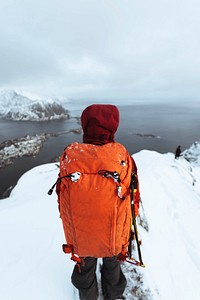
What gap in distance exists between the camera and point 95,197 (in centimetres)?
159

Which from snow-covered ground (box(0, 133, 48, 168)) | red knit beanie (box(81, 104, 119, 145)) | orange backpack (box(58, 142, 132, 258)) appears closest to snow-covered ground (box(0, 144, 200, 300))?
orange backpack (box(58, 142, 132, 258))

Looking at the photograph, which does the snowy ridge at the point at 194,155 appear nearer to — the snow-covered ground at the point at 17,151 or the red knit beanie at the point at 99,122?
the red knit beanie at the point at 99,122

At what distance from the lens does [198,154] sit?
96.3ft

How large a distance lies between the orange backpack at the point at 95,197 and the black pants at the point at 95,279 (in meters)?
0.54

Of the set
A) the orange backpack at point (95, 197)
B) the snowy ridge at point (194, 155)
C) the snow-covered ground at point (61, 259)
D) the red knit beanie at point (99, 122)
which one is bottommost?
the snowy ridge at point (194, 155)

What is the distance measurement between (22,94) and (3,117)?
141 feet

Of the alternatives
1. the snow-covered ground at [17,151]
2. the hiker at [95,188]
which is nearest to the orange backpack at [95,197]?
the hiker at [95,188]

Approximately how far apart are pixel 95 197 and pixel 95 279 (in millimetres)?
1606

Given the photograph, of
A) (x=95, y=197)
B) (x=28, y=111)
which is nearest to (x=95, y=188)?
(x=95, y=197)

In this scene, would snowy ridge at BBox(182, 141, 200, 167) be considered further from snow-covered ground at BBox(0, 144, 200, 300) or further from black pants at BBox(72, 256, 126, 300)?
black pants at BBox(72, 256, 126, 300)

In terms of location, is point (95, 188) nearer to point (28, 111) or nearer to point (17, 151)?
point (17, 151)

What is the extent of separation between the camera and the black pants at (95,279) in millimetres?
2227

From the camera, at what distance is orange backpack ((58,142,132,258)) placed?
161 cm

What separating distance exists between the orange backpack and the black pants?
543mm
